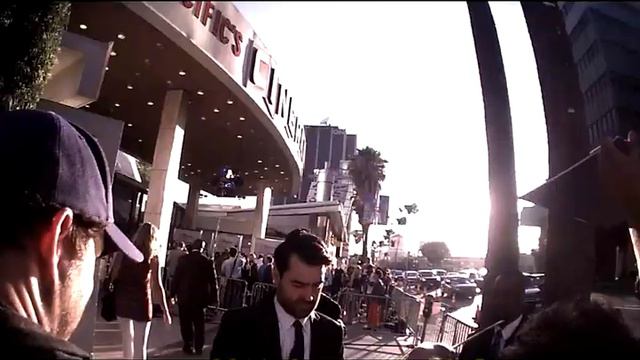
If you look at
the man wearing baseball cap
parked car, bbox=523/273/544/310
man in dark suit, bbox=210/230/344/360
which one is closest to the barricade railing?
man in dark suit, bbox=210/230/344/360

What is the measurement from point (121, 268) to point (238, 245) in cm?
29

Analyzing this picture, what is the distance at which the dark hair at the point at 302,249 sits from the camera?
3.73 feet

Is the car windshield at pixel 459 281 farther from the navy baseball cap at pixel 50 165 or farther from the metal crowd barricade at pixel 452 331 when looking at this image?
the navy baseball cap at pixel 50 165

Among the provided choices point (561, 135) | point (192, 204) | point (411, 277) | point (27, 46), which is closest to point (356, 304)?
point (411, 277)

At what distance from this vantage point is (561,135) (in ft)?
2.98

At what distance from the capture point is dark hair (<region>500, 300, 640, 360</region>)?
27.9 inches

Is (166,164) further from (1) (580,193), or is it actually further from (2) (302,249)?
(1) (580,193)

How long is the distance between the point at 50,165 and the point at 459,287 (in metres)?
0.90

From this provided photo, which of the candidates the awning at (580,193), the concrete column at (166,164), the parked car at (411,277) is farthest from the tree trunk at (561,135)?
the concrete column at (166,164)

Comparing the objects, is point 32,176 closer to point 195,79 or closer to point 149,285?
point 195,79

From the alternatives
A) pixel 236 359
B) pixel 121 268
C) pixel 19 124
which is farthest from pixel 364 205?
pixel 19 124

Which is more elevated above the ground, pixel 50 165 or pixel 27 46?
pixel 27 46

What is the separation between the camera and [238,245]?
1011mm

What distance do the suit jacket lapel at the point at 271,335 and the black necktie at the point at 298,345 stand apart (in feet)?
0.11
